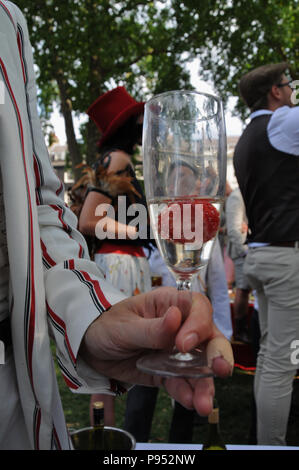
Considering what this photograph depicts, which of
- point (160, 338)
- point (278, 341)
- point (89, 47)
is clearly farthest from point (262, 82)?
point (89, 47)

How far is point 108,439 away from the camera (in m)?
1.04

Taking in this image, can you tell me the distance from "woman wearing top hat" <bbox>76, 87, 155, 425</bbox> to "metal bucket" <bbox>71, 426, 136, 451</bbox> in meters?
1.30

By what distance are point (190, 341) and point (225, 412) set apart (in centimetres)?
323

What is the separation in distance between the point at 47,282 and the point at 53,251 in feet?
0.22

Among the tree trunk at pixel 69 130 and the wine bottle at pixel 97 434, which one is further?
the tree trunk at pixel 69 130

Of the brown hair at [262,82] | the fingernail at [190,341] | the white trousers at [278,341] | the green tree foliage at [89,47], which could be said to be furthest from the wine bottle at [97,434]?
the green tree foliage at [89,47]

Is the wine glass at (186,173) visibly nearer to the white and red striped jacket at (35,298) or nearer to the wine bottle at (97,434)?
the white and red striped jacket at (35,298)

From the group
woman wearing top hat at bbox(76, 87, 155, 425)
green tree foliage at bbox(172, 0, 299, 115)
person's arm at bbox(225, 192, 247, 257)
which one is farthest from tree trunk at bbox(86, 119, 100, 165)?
woman wearing top hat at bbox(76, 87, 155, 425)

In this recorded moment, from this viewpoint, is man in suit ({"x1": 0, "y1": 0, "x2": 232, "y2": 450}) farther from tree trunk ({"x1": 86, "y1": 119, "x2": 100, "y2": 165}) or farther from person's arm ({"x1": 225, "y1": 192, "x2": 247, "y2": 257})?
tree trunk ({"x1": 86, "y1": 119, "x2": 100, "y2": 165})

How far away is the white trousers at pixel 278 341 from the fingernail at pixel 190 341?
196 cm

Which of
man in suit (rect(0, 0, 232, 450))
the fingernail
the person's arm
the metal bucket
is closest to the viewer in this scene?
the fingernail

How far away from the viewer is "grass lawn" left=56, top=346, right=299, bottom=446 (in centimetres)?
293

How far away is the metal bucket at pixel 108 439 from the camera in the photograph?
1.01m
